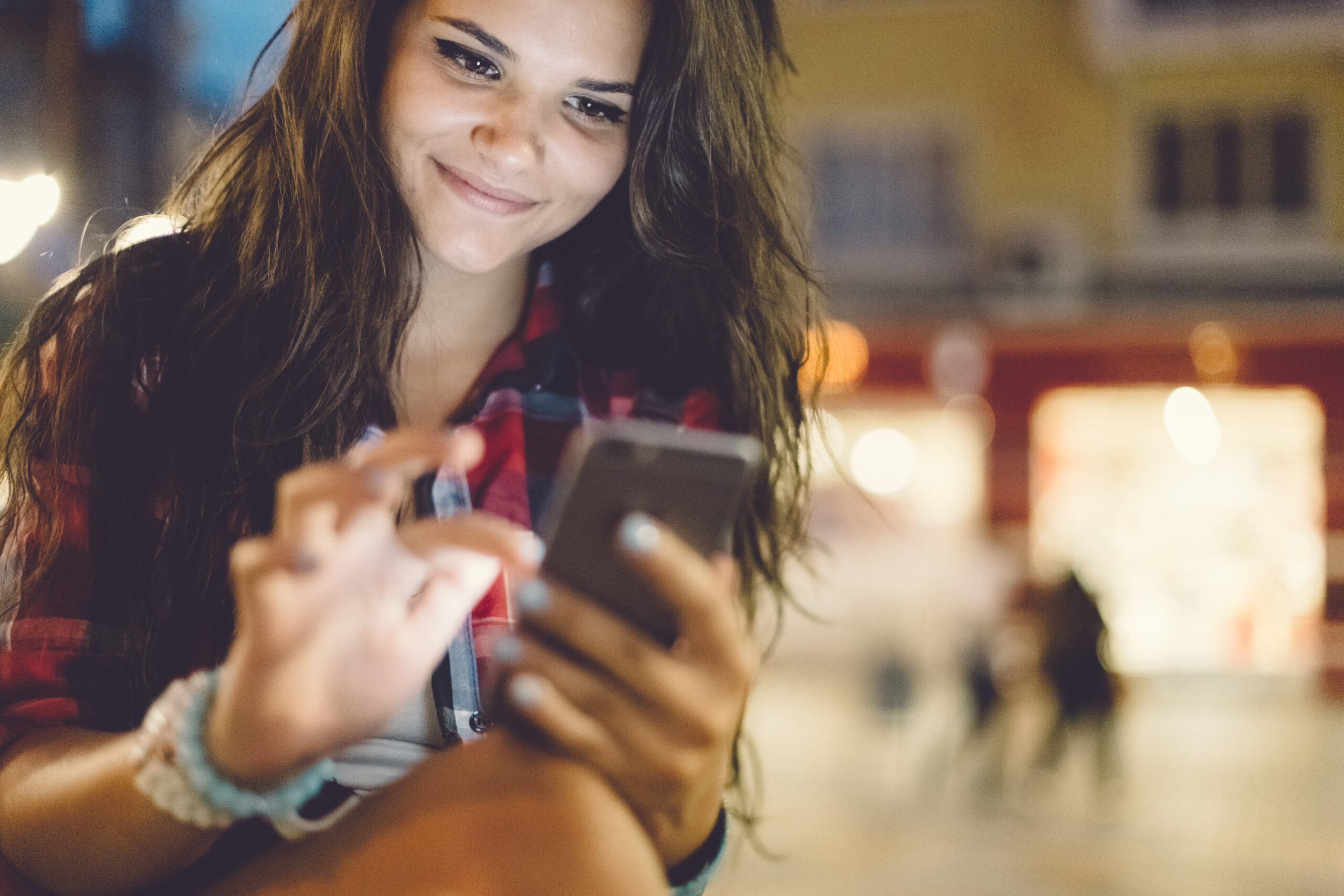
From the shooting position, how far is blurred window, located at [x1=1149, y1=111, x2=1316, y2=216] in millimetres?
8078

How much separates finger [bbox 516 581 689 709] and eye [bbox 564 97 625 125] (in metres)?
0.63

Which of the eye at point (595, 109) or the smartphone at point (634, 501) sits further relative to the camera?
the eye at point (595, 109)

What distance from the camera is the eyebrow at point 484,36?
3.46 ft

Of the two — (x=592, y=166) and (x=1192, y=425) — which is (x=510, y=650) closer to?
(x=592, y=166)

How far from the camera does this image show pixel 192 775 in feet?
2.37

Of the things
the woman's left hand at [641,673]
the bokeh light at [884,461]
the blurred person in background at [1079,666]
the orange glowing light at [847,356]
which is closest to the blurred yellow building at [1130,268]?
the orange glowing light at [847,356]

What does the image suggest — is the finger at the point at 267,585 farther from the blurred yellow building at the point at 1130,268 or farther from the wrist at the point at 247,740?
the blurred yellow building at the point at 1130,268

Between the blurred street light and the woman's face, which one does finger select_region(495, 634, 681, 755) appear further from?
the blurred street light

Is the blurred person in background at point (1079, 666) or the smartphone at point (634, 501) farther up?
the smartphone at point (634, 501)

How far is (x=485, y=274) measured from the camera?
1.29 m

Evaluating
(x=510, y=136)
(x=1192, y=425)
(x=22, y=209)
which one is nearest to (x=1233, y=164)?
(x=1192, y=425)

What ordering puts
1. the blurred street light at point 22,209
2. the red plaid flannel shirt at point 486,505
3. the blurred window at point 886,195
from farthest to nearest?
the blurred window at point 886,195
the blurred street light at point 22,209
the red plaid flannel shirt at point 486,505

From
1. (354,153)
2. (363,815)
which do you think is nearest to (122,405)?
(354,153)

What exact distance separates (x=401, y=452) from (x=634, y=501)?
0.15 metres
